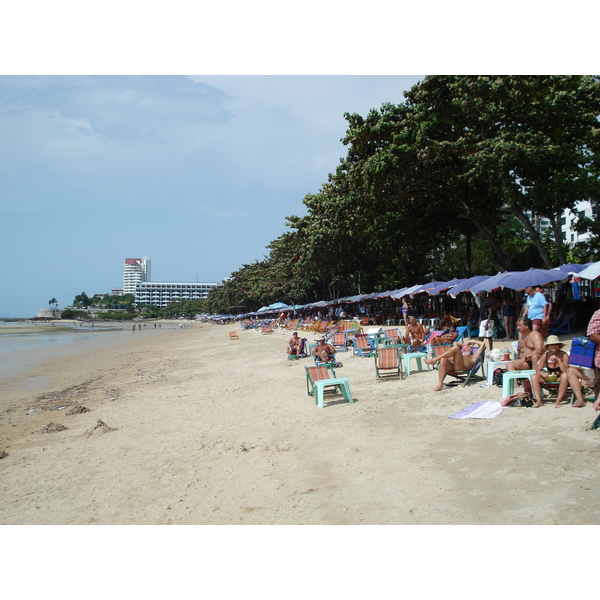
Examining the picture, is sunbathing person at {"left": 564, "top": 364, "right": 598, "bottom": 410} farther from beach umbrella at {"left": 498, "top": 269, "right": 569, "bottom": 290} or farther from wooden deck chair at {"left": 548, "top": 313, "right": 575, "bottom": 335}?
wooden deck chair at {"left": 548, "top": 313, "right": 575, "bottom": 335}

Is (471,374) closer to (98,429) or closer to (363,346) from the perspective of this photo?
(363,346)

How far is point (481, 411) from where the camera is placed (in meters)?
5.42

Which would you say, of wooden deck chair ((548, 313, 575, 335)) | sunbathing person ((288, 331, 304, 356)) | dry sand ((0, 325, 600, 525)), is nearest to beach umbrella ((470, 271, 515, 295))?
wooden deck chair ((548, 313, 575, 335))

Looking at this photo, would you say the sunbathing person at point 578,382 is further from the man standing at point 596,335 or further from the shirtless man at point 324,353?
the shirtless man at point 324,353

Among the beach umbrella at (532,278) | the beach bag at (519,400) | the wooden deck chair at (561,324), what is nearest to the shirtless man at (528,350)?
the beach bag at (519,400)

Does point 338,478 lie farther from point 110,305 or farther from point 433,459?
point 110,305

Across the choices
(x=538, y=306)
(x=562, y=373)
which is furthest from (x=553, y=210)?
(x=562, y=373)

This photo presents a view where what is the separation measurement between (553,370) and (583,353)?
637 mm

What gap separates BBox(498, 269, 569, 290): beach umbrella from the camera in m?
10.5

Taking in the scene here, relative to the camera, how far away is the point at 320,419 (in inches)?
250

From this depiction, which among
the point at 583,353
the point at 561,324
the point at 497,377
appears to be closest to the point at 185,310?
the point at 561,324

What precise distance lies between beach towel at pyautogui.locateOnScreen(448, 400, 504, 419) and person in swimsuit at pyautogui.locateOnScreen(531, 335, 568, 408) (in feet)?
1.39

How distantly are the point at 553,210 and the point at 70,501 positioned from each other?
18261 mm

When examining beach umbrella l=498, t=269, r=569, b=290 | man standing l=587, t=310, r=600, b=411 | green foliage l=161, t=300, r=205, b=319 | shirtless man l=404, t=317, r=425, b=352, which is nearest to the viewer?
man standing l=587, t=310, r=600, b=411
